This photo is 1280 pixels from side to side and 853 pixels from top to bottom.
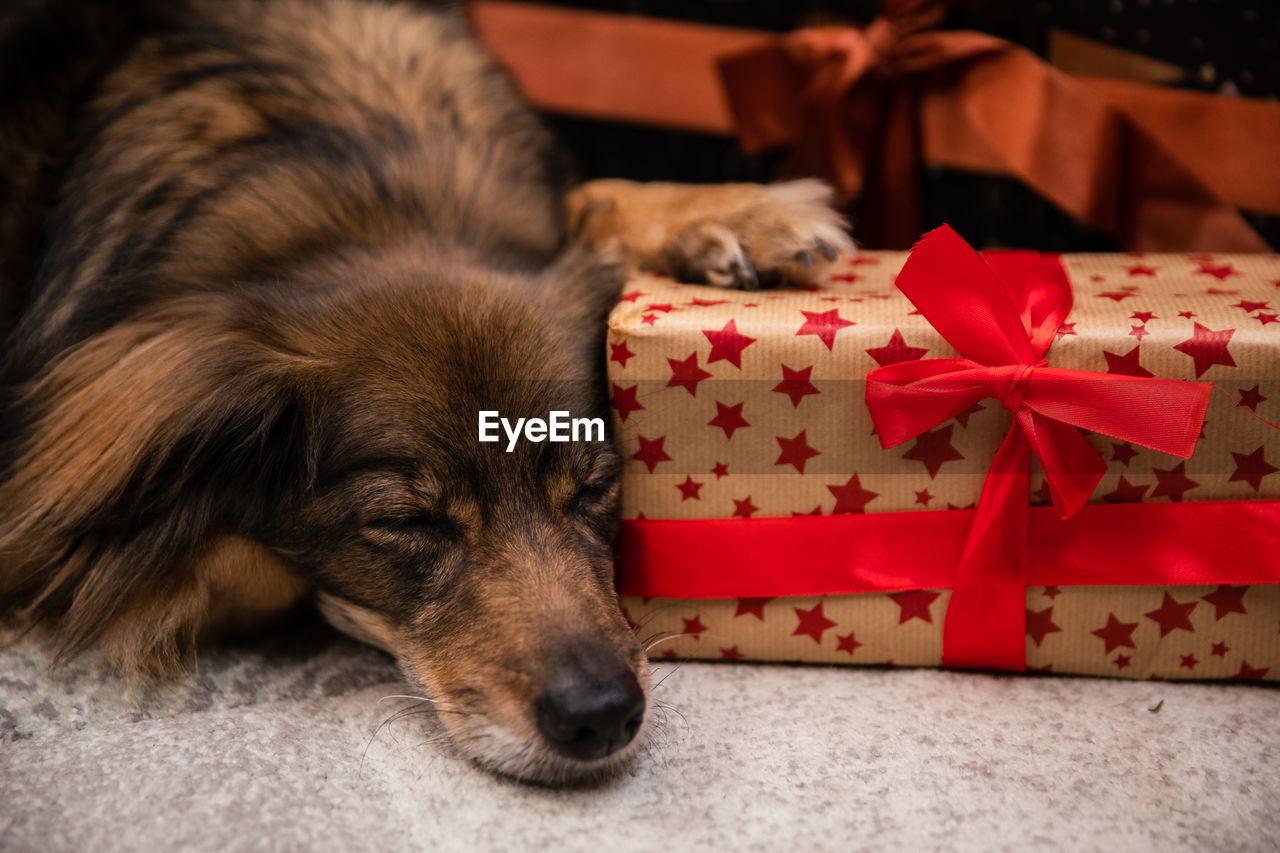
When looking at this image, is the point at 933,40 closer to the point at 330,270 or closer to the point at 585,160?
the point at 585,160

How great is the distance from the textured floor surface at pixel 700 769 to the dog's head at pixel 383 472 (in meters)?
0.09

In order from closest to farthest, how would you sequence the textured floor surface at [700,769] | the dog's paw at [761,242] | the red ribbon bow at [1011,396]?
the textured floor surface at [700,769], the red ribbon bow at [1011,396], the dog's paw at [761,242]

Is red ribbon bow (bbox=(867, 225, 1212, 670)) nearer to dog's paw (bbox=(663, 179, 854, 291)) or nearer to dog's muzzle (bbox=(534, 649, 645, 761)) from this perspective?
dog's paw (bbox=(663, 179, 854, 291))

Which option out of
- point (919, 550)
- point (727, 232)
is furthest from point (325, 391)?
point (919, 550)

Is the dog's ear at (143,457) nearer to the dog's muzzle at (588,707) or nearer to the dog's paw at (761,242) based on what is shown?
the dog's muzzle at (588,707)

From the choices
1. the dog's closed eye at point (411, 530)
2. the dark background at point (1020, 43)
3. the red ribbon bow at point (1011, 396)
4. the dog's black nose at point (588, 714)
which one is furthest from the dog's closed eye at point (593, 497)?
the dark background at point (1020, 43)

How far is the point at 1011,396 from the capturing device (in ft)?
4.34

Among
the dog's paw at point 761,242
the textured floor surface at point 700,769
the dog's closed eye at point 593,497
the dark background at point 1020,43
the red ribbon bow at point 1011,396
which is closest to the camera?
the textured floor surface at point 700,769

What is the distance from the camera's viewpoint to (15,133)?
6.18 feet

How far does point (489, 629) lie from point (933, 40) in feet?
4.75

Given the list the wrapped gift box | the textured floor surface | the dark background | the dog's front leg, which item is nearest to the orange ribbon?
the dark background

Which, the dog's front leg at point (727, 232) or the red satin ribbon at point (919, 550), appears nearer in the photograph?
the red satin ribbon at point (919, 550)

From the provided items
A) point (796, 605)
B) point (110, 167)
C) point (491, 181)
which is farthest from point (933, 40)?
point (110, 167)

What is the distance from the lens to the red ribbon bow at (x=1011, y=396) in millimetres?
1280
